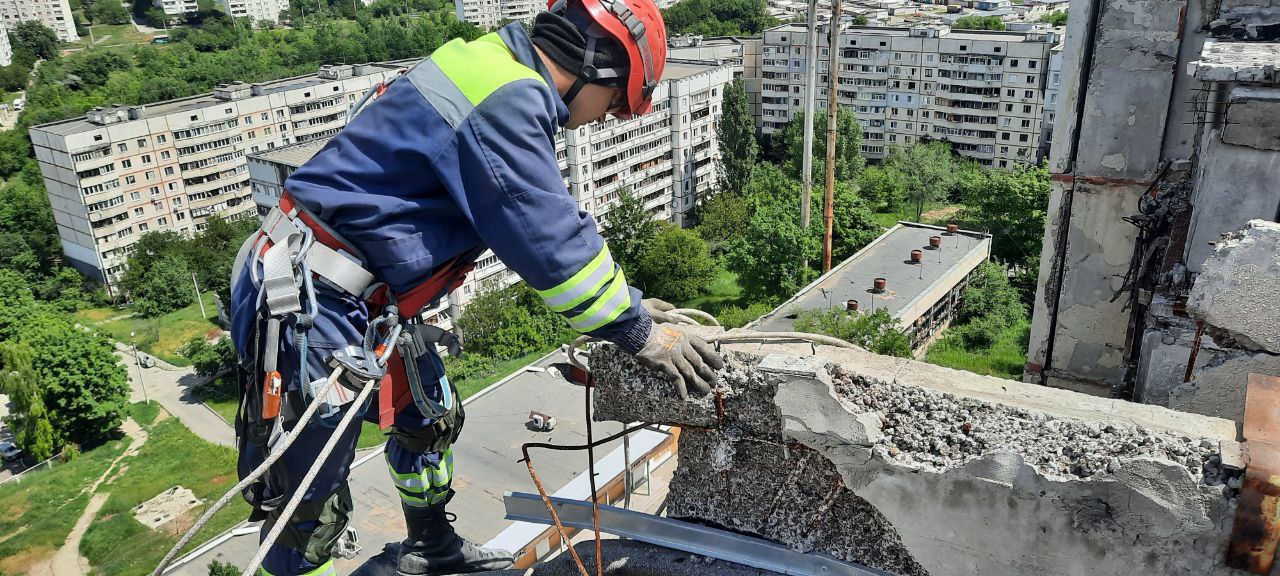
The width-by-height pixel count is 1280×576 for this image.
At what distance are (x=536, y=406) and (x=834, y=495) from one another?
23.1 m

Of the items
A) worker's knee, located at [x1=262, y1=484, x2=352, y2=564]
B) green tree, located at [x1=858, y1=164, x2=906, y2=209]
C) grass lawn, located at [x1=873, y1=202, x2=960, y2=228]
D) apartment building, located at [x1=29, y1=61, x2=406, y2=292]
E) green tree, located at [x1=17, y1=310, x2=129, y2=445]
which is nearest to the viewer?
worker's knee, located at [x1=262, y1=484, x2=352, y2=564]

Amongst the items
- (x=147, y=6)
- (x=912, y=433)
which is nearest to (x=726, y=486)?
(x=912, y=433)

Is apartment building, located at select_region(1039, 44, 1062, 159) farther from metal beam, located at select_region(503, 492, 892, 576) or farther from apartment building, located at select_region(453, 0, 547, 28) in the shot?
apartment building, located at select_region(453, 0, 547, 28)

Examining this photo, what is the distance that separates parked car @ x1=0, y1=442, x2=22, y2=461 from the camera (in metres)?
32.5

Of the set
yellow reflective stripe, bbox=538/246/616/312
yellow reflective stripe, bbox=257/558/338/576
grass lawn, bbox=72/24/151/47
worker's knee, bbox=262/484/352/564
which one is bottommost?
grass lawn, bbox=72/24/151/47

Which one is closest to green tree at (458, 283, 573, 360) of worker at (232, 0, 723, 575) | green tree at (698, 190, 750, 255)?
green tree at (698, 190, 750, 255)

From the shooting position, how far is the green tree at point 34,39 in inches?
3396

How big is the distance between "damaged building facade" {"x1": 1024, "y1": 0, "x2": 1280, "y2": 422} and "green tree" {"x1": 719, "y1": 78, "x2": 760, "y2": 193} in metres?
32.9

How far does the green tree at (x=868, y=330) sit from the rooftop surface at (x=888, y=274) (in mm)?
1961

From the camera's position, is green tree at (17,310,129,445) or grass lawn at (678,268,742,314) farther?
grass lawn at (678,268,742,314)

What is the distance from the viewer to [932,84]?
50.1 m

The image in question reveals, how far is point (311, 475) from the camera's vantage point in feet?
12.7

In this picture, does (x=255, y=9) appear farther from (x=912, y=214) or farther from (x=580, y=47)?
(x=580, y=47)

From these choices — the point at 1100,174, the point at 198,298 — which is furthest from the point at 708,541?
the point at 198,298
